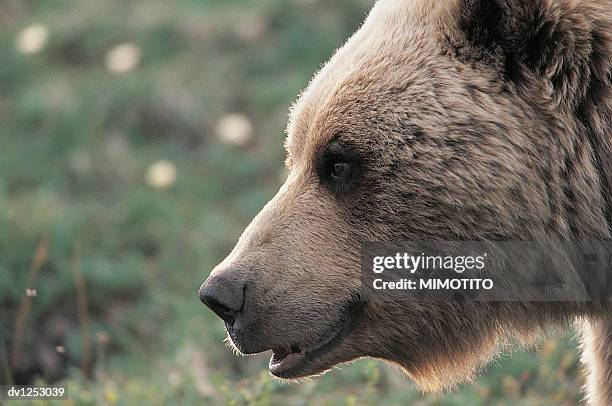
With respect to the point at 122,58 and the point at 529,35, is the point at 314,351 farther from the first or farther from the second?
the point at 122,58

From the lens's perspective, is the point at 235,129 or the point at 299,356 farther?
the point at 235,129

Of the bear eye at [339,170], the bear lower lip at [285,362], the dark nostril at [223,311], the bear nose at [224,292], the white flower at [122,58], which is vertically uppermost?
the bear eye at [339,170]

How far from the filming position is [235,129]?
701cm

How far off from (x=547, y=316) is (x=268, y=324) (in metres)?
0.85

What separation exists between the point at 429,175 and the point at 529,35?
477 mm

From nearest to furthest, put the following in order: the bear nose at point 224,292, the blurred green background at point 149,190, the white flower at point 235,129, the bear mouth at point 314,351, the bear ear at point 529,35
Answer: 1. the bear ear at point 529,35
2. the bear nose at point 224,292
3. the bear mouth at point 314,351
4. the blurred green background at point 149,190
5. the white flower at point 235,129

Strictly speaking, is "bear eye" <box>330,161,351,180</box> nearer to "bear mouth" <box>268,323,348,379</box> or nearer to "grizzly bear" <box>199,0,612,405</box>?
"grizzly bear" <box>199,0,612,405</box>

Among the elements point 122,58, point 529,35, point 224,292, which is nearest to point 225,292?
Answer: point 224,292

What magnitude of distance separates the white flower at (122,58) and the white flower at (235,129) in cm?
82

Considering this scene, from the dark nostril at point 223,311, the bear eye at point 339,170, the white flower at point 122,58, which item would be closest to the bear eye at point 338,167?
the bear eye at point 339,170

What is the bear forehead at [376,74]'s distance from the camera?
109 inches

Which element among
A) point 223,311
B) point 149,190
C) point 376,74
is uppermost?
point 376,74

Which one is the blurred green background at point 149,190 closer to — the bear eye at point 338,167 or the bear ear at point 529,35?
the bear eye at point 338,167

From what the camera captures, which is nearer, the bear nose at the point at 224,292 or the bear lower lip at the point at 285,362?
the bear nose at the point at 224,292
